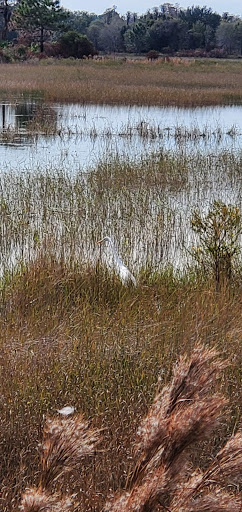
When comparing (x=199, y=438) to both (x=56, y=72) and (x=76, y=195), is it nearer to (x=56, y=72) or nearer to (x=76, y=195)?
(x=76, y=195)

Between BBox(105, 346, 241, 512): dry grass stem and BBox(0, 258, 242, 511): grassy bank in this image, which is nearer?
BBox(105, 346, 241, 512): dry grass stem

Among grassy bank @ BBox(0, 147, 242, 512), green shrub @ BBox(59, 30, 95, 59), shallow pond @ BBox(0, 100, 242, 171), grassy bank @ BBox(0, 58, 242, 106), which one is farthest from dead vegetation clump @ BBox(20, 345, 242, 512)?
green shrub @ BBox(59, 30, 95, 59)

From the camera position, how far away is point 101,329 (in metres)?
3.92

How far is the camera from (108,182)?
9.52 m

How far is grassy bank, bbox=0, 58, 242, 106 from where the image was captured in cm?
2147

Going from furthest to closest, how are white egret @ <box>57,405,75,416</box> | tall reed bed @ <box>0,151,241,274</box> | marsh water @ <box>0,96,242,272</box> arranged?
marsh water @ <box>0,96,242,272</box> → tall reed bed @ <box>0,151,241,274</box> → white egret @ <box>57,405,75,416</box>

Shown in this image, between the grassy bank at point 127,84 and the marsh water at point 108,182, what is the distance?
317 cm

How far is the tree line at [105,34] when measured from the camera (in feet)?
151

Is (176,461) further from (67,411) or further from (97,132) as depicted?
(97,132)

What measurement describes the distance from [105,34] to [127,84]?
4205 centimetres

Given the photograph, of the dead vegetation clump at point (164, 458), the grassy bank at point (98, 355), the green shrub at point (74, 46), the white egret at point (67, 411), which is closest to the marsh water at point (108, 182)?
the grassy bank at point (98, 355)

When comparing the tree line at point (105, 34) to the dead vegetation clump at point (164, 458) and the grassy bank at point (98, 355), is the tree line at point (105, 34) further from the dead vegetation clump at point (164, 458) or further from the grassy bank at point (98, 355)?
the dead vegetation clump at point (164, 458)

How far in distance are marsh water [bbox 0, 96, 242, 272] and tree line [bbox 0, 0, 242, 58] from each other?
29332mm

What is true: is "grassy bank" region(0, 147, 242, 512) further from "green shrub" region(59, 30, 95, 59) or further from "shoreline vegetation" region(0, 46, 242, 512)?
"green shrub" region(59, 30, 95, 59)
